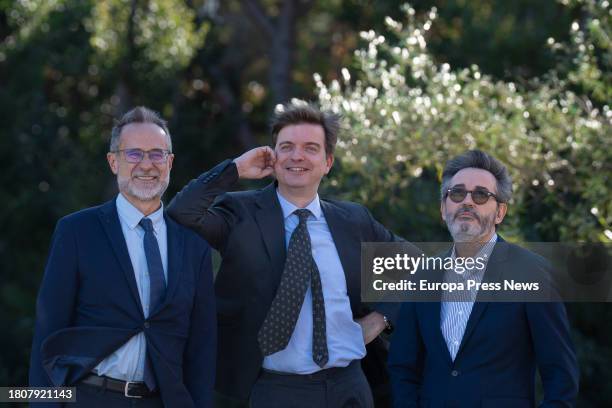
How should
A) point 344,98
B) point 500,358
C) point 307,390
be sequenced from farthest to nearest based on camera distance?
point 344,98, point 307,390, point 500,358

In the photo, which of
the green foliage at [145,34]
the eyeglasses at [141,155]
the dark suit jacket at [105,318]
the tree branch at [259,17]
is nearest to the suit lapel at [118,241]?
the dark suit jacket at [105,318]

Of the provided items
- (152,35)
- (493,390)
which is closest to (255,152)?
(493,390)

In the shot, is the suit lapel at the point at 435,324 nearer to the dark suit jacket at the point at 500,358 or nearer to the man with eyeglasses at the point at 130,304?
the dark suit jacket at the point at 500,358

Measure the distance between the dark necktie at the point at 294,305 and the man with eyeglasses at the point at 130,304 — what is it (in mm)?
295

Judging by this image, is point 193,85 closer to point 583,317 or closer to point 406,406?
point 583,317

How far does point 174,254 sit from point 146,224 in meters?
0.18

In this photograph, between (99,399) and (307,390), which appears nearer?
(99,399)

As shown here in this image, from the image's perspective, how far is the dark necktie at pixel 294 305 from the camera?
4.81m

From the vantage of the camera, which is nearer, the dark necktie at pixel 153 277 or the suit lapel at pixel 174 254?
the dark necktie at pixel 153 277

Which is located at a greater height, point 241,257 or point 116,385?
point 241,257

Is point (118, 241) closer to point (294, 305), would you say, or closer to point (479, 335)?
point (294, 305)

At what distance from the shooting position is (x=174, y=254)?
4.64 meters

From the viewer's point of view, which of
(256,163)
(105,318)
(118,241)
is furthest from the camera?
(256,163)

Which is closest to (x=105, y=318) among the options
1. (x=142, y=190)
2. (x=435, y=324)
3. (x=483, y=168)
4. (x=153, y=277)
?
(x=153, y=277)
